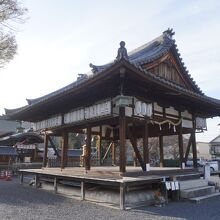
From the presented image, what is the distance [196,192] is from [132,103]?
5094 mm

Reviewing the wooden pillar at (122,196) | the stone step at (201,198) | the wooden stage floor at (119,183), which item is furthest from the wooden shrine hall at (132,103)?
the stone step at (201,198)

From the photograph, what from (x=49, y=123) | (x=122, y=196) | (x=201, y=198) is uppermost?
(x=49, y=123)

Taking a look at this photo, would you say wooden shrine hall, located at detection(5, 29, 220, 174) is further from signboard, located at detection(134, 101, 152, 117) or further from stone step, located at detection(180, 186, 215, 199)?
stone step, located at detection(180, 186, 215, 199)

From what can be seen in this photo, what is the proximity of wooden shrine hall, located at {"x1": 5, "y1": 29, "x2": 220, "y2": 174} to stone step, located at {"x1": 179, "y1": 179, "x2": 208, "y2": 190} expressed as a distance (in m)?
1.29

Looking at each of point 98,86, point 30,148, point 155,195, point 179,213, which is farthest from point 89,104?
point 30,148

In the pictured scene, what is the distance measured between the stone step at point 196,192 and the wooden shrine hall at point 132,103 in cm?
186

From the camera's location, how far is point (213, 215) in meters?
9.84

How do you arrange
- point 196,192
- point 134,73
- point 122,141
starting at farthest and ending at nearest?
point 196,192 → point 122,141 → point 134,73

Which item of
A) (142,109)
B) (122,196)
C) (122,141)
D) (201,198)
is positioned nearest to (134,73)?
(142,109)

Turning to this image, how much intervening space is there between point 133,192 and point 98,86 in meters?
4.81

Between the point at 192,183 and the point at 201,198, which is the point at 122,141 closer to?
the point at 201,198

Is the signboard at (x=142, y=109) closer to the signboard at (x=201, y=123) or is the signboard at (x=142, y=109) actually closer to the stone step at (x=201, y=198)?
the stone step at (x=201, y=198)

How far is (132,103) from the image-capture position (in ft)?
41.1

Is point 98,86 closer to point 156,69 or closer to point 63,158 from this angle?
point 156,69
